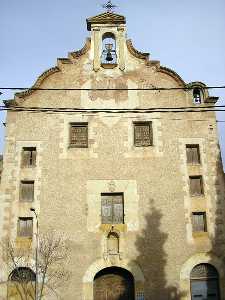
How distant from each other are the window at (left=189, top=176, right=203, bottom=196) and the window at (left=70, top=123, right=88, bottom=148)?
19.5ft

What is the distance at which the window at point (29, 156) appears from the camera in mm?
22367

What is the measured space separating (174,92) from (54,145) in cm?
737

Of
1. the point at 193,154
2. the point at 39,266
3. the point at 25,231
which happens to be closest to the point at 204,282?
the point at 193,154

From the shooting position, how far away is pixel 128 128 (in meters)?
22.9

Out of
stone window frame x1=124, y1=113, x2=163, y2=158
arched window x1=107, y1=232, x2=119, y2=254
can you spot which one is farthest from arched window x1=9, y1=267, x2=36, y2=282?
stone window frame x1=124, y1=113, x2=163, y2=158

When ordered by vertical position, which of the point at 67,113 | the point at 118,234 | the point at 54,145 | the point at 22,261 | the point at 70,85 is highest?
the point at 70,85

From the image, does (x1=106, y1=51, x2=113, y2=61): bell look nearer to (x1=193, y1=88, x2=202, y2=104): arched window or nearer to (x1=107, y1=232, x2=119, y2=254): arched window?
(x1=193, y1=88, x2=202, y2=104): arched window

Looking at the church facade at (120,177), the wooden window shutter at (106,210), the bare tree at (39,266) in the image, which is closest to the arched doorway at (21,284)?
the bare tree at (39,266)

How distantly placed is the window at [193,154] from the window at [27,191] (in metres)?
8.41

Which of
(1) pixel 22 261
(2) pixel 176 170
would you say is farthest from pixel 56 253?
(2) pixel 176 170

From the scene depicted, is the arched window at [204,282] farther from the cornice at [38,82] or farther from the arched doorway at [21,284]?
the cornice at [38,82]

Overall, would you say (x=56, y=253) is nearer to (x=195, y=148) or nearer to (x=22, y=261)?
(x=22, y=261)

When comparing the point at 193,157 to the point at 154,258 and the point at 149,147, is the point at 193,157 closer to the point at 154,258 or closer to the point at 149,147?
the point at 149,147

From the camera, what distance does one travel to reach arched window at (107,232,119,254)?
20641 millimetres
